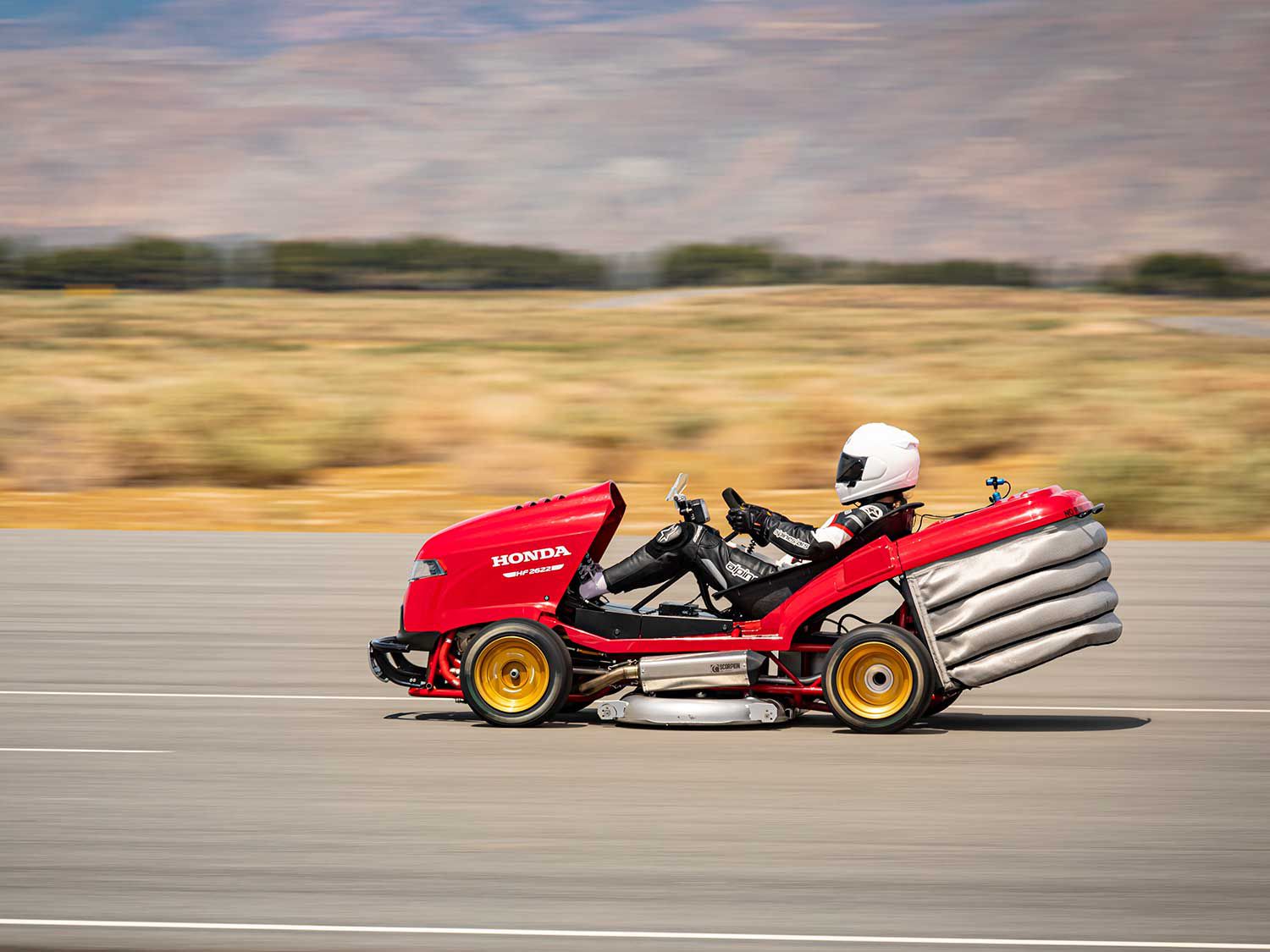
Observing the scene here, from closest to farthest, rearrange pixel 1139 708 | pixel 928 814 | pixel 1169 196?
pixel 928 814
pixel 1139 708
pixel 1169 196

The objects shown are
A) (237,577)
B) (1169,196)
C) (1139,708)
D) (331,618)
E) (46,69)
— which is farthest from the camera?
(46,69)

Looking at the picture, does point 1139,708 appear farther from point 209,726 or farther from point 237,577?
point 237,577

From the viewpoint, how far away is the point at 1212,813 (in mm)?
6508

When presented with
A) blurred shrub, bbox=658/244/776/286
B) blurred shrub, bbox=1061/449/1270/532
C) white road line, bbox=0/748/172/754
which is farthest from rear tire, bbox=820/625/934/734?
blurred shrub, bbox=658/244/776/286

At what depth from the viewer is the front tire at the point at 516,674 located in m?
7.86

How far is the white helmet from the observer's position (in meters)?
8.02

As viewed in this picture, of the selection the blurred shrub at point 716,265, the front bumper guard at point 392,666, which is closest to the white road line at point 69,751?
the front bumper guard at point 392,666

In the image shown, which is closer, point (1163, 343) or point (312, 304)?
point (1163, 343)

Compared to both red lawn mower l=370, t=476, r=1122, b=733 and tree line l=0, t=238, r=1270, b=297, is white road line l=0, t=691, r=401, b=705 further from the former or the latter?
tree line l=0, t=238, r=1270, b=297

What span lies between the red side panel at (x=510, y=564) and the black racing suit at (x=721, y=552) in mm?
212

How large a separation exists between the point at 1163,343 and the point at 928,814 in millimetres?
36727

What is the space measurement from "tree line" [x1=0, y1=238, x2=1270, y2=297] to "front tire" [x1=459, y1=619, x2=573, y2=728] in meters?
57.1

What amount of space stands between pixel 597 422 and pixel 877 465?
18.2 metres

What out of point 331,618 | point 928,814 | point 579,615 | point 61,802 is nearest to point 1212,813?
point 928,814
